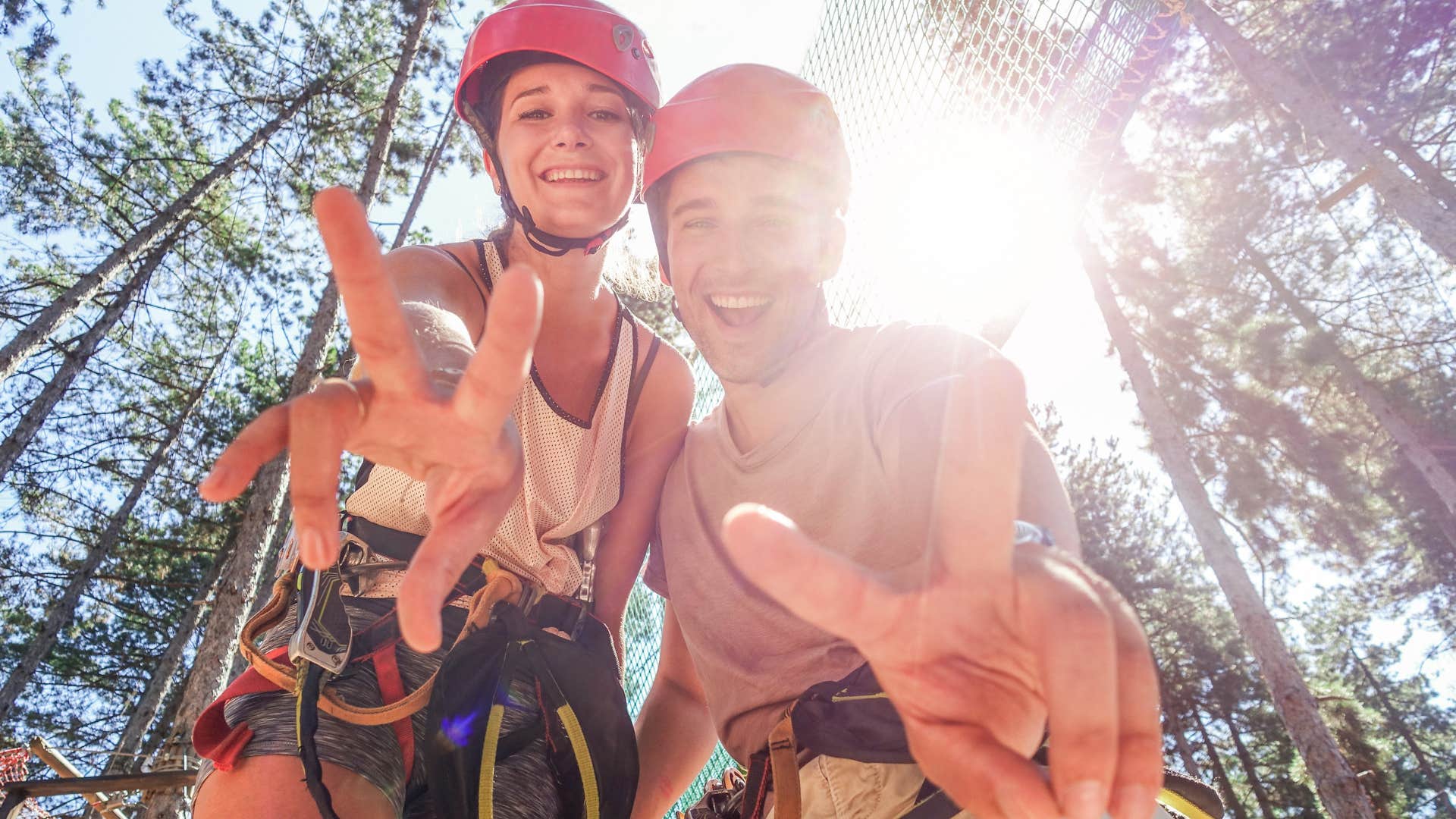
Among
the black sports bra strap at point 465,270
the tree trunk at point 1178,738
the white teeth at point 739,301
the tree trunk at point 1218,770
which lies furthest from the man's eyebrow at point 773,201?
the tree trunk at point 1218,770

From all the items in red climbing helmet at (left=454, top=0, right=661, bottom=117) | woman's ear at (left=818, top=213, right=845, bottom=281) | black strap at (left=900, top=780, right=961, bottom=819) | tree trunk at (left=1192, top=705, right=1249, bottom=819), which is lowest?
black strap at (left=900, top=780, right=961, bottom=819)

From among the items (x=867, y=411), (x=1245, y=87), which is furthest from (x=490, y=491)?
(x=1245, y=87)

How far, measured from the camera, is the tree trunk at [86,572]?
13836 mm

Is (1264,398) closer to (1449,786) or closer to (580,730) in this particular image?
(1449,786)

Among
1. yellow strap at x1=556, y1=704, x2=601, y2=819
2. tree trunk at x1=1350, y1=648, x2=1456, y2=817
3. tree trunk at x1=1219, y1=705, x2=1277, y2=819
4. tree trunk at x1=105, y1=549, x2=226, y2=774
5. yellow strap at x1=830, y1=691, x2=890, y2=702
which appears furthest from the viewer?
tree trunk at x1=1350, y1=648, x2=1456, y2=817

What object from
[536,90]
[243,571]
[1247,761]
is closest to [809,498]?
[536,90]

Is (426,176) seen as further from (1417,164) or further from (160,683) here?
(1417,164)

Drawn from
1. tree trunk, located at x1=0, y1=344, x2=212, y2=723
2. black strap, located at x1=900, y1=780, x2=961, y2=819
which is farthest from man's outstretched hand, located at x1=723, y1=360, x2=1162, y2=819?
tree trunk, located at x1=0, y1=344, x2=212, y2=723

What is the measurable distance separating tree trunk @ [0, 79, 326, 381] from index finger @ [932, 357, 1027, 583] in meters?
14.9

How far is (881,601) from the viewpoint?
101 cm

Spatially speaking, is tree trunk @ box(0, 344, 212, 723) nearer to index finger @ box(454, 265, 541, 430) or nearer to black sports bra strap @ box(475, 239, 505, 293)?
black sports bra strap @ box(475, 239, 505, 293)

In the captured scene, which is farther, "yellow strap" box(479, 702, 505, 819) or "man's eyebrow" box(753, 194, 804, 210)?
"man's eyebrow" box(753, 194, 804, 210)

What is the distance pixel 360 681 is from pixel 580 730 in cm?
60

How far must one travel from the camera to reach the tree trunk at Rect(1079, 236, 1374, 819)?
340 inches
